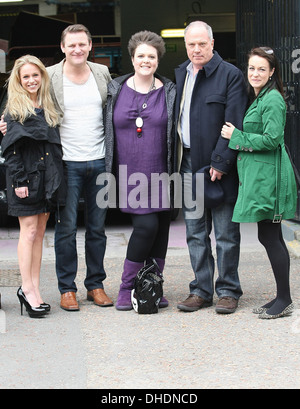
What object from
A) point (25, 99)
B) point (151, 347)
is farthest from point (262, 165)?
point (25, 99)

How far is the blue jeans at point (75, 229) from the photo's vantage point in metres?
5.46

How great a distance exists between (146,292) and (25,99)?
5.15ft

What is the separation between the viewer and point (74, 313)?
18.0ft

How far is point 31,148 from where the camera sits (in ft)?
17.1

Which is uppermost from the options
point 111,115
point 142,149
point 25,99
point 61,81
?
point 61,81

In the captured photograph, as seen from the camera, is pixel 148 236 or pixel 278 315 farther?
pixel 148 236

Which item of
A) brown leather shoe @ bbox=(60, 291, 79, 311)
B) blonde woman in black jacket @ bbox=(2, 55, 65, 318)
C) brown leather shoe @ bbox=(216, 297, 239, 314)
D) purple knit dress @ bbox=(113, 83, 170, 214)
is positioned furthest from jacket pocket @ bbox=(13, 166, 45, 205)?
brown leather shoe @ bbox=(216, 297, 239, 314)

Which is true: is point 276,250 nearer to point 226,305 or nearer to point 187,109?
point 226,305

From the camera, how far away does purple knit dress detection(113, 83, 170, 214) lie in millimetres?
5266

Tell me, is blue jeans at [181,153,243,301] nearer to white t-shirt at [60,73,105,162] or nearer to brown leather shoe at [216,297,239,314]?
brown leather shoe at [216,297,239,314]

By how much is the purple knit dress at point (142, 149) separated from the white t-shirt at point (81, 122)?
16 cm

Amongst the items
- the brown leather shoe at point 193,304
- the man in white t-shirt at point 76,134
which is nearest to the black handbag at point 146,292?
the brown leather shoe at point 193,304
